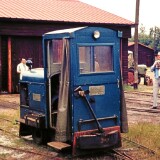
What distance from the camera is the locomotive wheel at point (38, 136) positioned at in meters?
8.88

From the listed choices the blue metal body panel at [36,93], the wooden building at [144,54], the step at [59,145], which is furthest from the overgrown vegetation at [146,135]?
the wooden building at [144,54]

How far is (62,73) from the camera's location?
758 centimetres

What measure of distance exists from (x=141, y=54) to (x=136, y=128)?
142ft

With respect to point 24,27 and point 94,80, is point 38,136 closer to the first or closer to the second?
point 94,80

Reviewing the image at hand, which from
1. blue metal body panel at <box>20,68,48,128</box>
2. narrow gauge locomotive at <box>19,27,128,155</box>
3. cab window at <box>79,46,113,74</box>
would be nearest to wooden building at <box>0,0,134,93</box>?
blue metal body panel at <box>20,68,48,128</box>

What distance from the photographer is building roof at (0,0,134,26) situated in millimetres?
20641

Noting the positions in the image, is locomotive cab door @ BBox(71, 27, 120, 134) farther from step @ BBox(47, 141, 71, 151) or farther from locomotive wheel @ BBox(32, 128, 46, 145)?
locomotive wheel @ BBox(32, 128, 46, 145)

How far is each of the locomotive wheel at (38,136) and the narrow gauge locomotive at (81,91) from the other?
28 mm

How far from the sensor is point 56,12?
22844 millimetres

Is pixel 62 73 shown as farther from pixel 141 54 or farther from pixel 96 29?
pixel 141 54

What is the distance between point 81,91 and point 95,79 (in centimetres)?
49

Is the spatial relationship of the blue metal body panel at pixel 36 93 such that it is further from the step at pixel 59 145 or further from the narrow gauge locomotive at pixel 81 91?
the step at pixel 59 145

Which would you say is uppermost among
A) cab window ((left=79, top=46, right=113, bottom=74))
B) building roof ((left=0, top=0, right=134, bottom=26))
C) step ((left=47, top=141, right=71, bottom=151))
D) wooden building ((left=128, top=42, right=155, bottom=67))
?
building roof ((left=0, top=0, right=134, bottom=26))

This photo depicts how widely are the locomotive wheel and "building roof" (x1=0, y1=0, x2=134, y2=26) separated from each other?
36.4 feet
